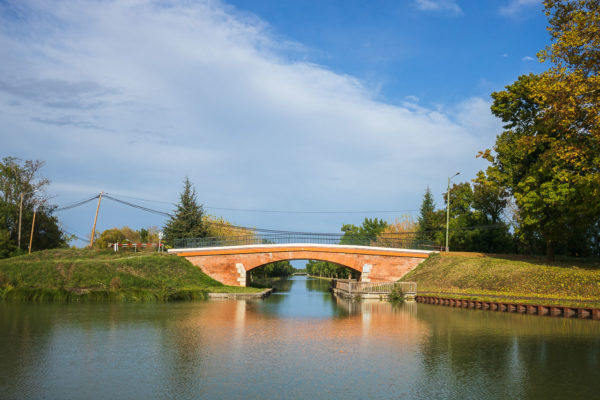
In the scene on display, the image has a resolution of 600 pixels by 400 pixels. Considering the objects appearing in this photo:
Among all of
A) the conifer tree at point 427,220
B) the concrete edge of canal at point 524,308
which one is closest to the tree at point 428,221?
the conifer tree at point 427,220

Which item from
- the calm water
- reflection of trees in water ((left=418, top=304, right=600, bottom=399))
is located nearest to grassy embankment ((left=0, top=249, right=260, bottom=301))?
the calm water

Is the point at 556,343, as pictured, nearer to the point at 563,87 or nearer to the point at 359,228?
the point at 563,87

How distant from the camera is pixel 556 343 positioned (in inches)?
634

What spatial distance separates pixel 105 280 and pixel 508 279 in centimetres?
3005

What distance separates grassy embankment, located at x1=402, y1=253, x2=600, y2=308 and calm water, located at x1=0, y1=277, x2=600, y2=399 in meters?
5.85

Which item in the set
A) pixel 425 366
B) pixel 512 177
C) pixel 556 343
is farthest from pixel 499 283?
pixel 425 366

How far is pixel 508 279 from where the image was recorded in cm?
3388

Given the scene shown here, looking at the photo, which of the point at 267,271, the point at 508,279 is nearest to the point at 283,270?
the point at 267,271

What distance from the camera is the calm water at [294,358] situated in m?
10.3

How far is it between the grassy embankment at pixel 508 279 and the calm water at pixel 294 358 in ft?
19.2

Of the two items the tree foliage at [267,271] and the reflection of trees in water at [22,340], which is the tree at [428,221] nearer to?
the tree foliage at [267,271]

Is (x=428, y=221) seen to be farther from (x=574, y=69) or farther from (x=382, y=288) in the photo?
(x=574, y=69)

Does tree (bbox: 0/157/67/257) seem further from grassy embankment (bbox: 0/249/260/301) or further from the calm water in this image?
the calm water

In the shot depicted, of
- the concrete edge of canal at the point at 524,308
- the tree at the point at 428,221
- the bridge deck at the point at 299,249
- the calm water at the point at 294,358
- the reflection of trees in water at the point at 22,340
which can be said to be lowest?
the reflection of trees in water at the point at 22,340
